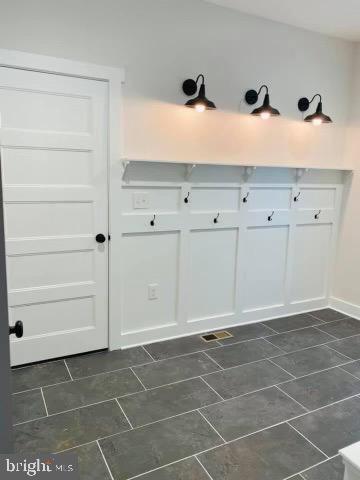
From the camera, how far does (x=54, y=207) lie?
273 centimetres

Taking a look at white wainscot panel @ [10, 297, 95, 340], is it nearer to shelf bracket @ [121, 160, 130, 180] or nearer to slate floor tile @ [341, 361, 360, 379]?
shelf bracket @ [121, 160, 130, 180]

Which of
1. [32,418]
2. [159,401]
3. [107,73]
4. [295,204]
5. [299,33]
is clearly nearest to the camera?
[32,418]

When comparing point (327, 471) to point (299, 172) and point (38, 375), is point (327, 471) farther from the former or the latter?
point (299, 172)

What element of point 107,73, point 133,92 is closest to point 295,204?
point 133,92

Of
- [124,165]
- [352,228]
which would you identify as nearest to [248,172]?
[124,165]

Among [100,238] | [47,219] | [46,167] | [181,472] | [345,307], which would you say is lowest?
[181,472]

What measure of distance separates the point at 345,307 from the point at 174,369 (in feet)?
7.29

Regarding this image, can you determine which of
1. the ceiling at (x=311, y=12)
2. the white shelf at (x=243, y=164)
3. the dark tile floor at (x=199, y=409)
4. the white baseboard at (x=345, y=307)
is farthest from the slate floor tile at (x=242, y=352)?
the ceiling at (x=311, y=12)

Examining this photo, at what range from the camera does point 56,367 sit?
111 inches

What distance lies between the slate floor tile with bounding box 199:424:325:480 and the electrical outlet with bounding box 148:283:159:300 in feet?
4.55

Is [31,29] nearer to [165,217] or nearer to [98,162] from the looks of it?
[98,162]

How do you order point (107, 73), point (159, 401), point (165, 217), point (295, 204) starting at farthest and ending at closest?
point (295, 204) < point (165, 217) < point (107, 73) < point (159, 401)

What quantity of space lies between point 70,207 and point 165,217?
765 millimetres

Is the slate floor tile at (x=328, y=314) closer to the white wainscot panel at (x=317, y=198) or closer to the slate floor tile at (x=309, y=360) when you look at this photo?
the slate floor tile at (x=309, y=360)
